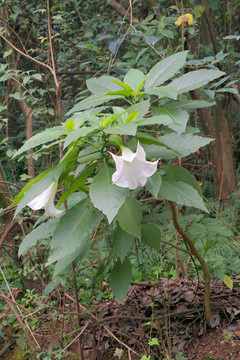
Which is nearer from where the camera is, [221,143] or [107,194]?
[107,194]

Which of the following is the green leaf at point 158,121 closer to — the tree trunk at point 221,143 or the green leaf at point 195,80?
the green leaf at point 195,80

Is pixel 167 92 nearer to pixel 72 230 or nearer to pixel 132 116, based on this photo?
pixel 132 116

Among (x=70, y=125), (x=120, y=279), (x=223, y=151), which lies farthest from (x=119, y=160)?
(x=223, y=151)

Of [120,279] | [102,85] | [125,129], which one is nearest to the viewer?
[125,129]

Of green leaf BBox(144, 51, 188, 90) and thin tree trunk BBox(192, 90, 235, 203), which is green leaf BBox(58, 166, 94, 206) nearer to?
green leaf BBox(144, 51, 188, 90)

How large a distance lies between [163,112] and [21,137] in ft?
17.8

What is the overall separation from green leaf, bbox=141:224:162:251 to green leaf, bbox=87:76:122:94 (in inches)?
24.2

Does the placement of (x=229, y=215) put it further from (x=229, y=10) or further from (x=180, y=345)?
(x=229, y=10)

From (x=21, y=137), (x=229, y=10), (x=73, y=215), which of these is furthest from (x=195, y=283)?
(x=21, y=137)

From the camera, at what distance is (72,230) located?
1.65 m

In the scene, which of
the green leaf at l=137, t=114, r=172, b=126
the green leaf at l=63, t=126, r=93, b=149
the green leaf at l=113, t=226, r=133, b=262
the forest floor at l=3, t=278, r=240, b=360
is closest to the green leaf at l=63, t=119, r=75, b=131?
the green leaf at l=63, t=126, r=93, b=149

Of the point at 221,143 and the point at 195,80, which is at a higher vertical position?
the point at 195,80

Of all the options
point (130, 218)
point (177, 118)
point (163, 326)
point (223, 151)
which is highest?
point (177, 118)

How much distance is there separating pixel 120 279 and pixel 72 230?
49 cm
